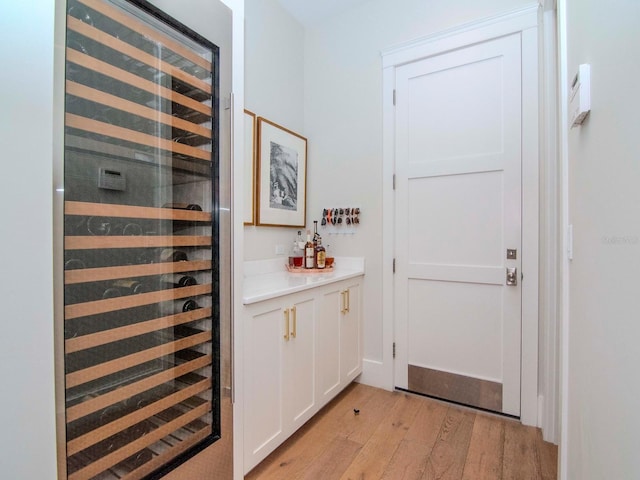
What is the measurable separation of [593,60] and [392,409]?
2091 millimetres

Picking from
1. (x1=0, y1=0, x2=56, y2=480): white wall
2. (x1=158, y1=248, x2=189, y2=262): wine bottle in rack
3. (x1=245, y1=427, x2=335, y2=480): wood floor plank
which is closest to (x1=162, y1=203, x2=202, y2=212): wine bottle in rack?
(x1=158, y1=248, x2=189, y2=262): wine bottle in rack

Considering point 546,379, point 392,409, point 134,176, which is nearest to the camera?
point 134,176

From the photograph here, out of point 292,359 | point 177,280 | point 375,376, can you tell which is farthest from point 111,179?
point 375,376

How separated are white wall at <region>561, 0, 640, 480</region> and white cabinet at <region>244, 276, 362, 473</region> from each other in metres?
1.19

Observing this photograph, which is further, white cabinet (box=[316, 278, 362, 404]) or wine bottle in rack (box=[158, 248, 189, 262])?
white cabinet (box=[316, 278, 362, 404])

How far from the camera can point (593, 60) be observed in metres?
A: 0.83

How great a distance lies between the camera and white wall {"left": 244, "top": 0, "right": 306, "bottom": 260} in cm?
223

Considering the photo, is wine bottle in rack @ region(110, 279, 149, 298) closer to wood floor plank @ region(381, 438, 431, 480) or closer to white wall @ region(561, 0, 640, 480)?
white wall @ region(561, 0, 640, 480)

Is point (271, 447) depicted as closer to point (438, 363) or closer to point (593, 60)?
point (438, 363)

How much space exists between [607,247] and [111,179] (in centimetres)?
128

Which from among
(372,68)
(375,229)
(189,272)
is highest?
(372,68)

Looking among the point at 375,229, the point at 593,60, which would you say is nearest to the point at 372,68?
the point at 375,229

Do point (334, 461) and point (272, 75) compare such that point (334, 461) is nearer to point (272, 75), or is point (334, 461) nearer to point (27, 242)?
point (27, 242)

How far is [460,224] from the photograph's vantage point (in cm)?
219
